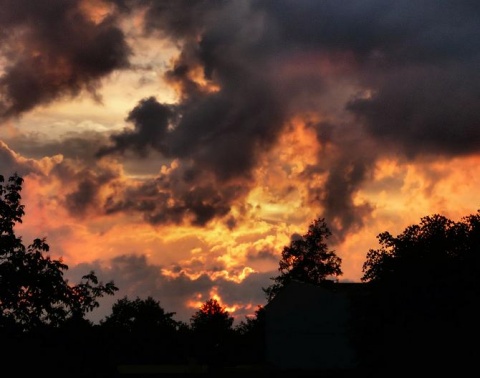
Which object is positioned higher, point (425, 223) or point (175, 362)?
point (425, 223)

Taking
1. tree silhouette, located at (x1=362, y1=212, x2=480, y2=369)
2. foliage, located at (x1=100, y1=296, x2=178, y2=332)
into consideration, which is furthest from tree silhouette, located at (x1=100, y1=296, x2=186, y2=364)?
tree silhouette, located at (x1=362, y1=212, x2=480, y2=369)

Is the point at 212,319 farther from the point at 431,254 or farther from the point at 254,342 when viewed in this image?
the point at 431,254

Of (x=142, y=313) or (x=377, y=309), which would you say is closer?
(x=377, y=309)

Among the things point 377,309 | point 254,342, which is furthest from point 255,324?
point 377,309

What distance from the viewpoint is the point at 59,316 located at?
102 feet

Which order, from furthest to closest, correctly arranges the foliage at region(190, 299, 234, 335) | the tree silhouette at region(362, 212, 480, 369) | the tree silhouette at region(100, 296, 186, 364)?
the foliage at region(190, 299, 234, 335), the tree silhouette at region(100, 296, 186, 364), the tree silhouette at region(362, 212, 480, 369)

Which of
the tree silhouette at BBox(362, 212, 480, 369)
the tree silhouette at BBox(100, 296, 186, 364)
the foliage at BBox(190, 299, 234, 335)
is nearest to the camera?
the tree silhouette at BBox(362, 212, 480, 369)

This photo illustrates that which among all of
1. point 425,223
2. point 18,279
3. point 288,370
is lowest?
point 288,370

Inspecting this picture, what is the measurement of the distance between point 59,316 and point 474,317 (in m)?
23.7

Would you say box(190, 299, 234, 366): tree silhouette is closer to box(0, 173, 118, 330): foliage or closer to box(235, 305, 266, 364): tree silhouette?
box(235, 305, 266, 364): tree silhouette

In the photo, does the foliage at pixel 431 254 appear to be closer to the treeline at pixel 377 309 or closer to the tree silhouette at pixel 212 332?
the treeline at pixel 377 309

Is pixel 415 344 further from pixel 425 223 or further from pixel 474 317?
pixel 425 223

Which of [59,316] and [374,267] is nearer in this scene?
[59,316]

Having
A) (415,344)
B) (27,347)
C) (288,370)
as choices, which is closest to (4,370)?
(27,347)
